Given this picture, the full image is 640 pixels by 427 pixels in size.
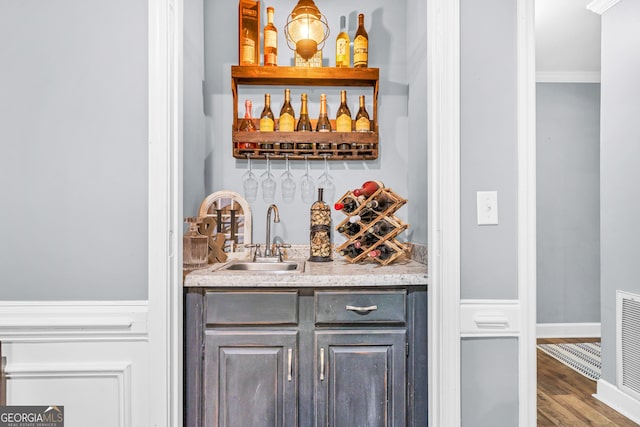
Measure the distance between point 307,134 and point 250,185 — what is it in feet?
1.49

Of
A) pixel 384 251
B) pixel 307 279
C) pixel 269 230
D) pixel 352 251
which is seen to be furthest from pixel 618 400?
pixel 269 230

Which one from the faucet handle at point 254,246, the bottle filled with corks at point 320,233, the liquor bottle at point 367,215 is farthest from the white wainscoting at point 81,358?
the liquor bottle at point 367,215

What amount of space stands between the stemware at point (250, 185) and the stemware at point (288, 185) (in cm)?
16

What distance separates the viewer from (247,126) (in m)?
2.06

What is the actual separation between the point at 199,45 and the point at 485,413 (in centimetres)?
211

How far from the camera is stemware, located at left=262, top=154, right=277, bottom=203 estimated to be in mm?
2148

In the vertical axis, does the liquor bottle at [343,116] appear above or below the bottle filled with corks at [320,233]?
above

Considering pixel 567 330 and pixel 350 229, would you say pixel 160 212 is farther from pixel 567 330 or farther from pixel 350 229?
pixel 567 330

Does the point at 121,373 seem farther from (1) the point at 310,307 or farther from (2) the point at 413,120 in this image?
(2) the point at 413,120

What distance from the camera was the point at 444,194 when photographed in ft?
4.41

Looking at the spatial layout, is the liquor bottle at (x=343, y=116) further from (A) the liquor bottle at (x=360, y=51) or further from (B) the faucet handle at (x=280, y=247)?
(B) the faucet handle at (x=280, y=247)

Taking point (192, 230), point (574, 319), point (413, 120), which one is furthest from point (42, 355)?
point (574, 319)

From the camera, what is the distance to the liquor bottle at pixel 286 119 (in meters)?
2.04

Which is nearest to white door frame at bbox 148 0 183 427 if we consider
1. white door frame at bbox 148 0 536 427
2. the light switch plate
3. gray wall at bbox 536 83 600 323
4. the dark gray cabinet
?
white door frame at bbox 148 0 536 427
